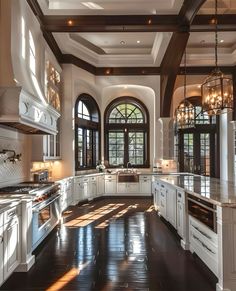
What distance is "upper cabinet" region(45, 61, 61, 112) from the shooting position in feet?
22.5

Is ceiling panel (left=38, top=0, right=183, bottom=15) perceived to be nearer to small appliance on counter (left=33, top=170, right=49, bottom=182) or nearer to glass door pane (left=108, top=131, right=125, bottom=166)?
small appliance on counter (left=33, top=170, right=49, bottom=182)

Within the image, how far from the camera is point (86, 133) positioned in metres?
9.62

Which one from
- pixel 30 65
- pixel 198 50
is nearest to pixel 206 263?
pixel 30 65

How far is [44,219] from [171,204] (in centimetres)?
233

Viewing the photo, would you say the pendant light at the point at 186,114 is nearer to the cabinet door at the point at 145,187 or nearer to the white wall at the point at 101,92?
the white wall at the point at 101,92

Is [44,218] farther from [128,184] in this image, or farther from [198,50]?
[198,50]

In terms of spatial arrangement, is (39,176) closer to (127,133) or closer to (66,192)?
(66,192)

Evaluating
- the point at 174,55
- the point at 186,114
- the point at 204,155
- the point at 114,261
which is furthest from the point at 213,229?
the point at 204,155

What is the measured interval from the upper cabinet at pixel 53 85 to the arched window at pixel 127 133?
9.09 feet

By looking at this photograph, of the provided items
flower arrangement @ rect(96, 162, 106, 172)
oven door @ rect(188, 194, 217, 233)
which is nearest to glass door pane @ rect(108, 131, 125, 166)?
flower arrangement @ rect(96, 162, 106, 172)

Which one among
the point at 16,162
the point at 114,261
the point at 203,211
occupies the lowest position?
the point at 114,261

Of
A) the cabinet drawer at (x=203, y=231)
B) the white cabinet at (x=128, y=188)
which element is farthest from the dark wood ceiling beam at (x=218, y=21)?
the white cabinet at (x=128, y=188)

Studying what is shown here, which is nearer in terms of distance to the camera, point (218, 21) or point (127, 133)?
point (218, 21)

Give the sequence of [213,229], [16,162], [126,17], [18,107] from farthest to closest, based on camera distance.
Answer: [126,17] < [16,162] < [18,107] < [213,229]
